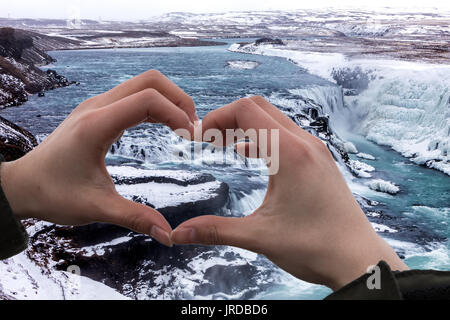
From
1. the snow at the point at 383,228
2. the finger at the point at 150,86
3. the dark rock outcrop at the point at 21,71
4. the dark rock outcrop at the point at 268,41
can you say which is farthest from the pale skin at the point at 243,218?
the dark rock outcrop at the point at 268,41

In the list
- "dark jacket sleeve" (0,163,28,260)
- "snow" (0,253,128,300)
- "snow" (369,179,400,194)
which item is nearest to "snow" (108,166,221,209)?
"snow" (0,253,128,300)

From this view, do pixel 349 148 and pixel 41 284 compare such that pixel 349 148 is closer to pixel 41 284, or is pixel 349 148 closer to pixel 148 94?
pixel 41 284

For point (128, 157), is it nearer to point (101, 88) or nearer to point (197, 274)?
point (197, 274)

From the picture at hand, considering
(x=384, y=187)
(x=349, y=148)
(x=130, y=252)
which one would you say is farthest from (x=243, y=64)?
(x=130, y=252)

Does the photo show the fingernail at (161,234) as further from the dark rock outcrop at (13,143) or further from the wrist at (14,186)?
the dark rock outcrop at (13,143)

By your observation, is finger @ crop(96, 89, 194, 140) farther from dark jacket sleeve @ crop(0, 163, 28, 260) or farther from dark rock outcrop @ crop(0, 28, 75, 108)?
dark rock outcrop @ crop(0, 28, 75, 108)

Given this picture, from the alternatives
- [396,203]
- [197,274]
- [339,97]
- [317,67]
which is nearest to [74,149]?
[197,274]
